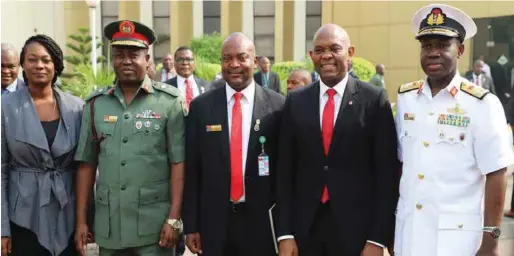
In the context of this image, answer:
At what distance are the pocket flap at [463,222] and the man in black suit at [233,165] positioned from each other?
1.04m

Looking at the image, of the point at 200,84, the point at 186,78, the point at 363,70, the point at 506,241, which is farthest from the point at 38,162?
the point at 363,70

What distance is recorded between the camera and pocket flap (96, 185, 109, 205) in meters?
3.40

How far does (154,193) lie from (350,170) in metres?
1.18

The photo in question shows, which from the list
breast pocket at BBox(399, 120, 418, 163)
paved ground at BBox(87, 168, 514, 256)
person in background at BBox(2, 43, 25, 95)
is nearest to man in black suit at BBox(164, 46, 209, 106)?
paved ground at BBox(87, 168, 514, 256)

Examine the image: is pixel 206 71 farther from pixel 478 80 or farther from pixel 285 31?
pixel 285 31

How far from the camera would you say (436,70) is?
9.87 feet

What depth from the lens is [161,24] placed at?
71.4 ft

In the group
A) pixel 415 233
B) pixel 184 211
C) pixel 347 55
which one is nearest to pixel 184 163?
pixel 184 211

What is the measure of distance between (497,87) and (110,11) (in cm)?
1426

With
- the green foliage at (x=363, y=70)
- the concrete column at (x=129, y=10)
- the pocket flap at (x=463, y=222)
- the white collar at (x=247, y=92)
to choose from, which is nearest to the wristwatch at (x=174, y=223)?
the white collar at (x=247, y=92)

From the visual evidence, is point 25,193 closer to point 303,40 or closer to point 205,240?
point 205,240

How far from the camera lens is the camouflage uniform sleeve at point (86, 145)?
3.41 metres

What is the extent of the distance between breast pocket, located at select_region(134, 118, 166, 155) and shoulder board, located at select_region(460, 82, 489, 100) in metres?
1.75

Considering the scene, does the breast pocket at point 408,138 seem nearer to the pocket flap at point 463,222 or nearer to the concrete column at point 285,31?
the pocket flap at point 463,222
